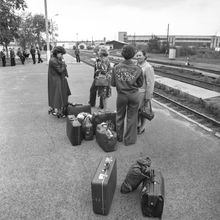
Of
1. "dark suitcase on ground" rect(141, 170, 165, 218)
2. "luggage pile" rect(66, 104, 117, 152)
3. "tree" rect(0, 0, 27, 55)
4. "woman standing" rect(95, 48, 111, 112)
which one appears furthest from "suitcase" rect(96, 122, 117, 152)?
"tree" rect(0, 0, 27, 55)

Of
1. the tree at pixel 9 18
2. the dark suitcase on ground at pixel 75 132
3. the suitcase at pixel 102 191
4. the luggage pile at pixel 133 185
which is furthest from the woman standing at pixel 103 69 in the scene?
the tree at pixel 9 18

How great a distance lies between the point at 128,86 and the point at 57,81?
2.42m

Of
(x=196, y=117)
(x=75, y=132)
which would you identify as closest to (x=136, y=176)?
(x=75, y=132)

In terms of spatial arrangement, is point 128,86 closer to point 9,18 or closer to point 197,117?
point 197,117

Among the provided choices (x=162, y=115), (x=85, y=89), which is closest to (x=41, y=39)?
(x=85, y=89)

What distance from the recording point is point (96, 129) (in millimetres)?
4871

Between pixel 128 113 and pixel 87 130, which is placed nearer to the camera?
pixel 128 113

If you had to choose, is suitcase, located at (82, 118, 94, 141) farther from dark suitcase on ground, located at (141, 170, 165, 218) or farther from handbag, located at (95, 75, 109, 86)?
dark suitcase on ground, located at (141, 170, 165, 218)

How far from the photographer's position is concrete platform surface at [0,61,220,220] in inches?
117

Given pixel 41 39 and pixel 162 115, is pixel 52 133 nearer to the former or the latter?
pixel 162 115

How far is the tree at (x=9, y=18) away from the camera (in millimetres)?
22016

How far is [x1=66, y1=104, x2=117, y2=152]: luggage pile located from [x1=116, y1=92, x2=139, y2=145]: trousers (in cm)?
28

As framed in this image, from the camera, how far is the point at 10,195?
3.20 meters

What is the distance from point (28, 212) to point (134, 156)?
2.17 meters
